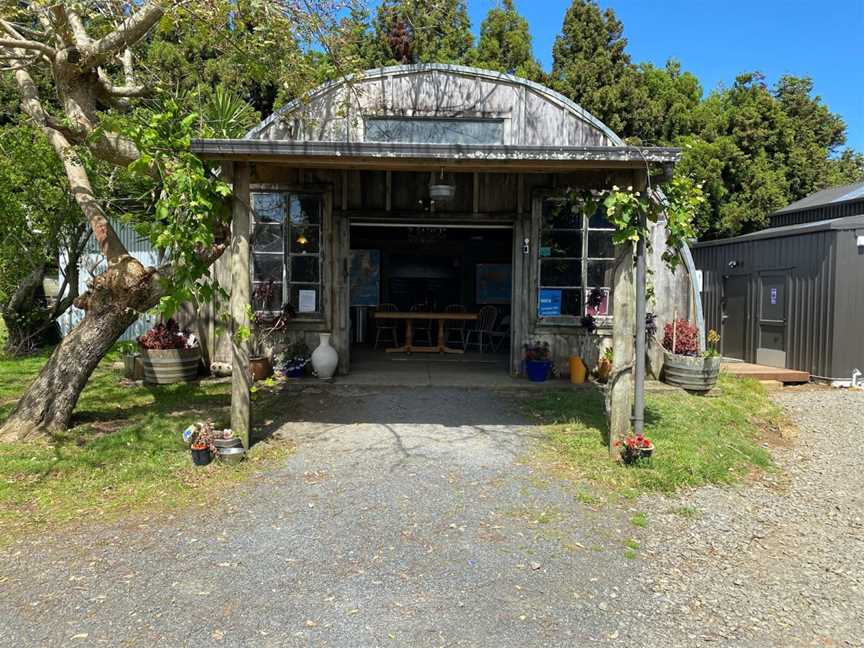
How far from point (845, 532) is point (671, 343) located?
4.44m

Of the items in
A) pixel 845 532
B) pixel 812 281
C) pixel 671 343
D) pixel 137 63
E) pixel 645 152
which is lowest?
pixel 845 532

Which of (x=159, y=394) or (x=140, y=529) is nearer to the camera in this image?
(x=140, y=529)

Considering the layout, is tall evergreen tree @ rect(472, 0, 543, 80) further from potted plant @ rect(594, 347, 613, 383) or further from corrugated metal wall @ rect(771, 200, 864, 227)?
potted plant @ rect(594, 347, 613, 383)

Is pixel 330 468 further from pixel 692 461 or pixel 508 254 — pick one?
pixel 508 254

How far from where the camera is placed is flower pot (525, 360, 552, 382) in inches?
309

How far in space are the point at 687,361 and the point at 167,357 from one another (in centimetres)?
671

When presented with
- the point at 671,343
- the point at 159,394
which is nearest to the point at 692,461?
the point at 671,343

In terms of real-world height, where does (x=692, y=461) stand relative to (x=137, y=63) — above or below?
below

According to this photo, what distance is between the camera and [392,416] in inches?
246

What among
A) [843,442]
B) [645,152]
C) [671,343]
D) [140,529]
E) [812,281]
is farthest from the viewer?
[812,281]

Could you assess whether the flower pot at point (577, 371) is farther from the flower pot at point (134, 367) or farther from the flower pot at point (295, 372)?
the flower pot at point (134, 367)

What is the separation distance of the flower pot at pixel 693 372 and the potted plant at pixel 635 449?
3.22 m

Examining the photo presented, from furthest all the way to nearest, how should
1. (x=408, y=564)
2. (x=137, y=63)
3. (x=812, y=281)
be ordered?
(x=812, y=281)
(x=137, y=63)
(x=408, y=564)

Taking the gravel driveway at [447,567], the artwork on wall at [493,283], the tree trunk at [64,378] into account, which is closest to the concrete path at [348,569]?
the gravel driveway at [447,567]
